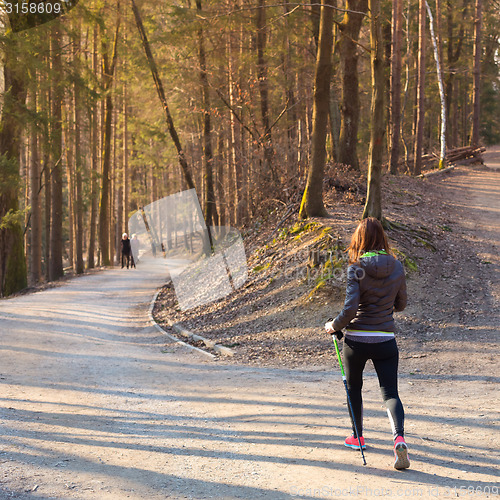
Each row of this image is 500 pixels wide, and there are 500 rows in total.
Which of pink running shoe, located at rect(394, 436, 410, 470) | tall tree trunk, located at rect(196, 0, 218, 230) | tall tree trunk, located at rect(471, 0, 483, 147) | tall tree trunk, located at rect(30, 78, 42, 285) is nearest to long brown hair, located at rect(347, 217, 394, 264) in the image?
pink running shoe, located at rect(394, 436, 410, 470)

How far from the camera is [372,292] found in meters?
4.41

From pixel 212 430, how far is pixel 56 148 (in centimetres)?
1502

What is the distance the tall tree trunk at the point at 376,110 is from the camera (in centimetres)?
1145

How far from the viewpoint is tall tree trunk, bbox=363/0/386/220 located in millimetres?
11445

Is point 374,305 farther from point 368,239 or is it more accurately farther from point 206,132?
point 206,132

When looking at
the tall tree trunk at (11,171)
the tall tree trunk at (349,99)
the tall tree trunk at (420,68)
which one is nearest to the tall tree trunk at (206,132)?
the tall tree trunk at (349,99)

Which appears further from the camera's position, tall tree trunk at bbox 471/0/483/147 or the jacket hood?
tall tree trunk at bbox 471/0/483/147

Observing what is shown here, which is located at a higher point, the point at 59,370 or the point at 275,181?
the point at 275,181

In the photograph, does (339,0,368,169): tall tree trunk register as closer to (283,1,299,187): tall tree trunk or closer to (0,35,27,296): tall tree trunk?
(283,1,299,187): tall tree trunk

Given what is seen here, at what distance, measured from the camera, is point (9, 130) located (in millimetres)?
18453

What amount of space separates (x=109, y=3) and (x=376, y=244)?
22828 millimetres

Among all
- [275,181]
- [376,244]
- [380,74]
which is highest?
[380,74]

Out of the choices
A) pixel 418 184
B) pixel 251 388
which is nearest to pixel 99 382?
pixel 251 388

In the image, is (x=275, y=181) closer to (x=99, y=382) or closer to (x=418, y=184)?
(x=418, y=184)
